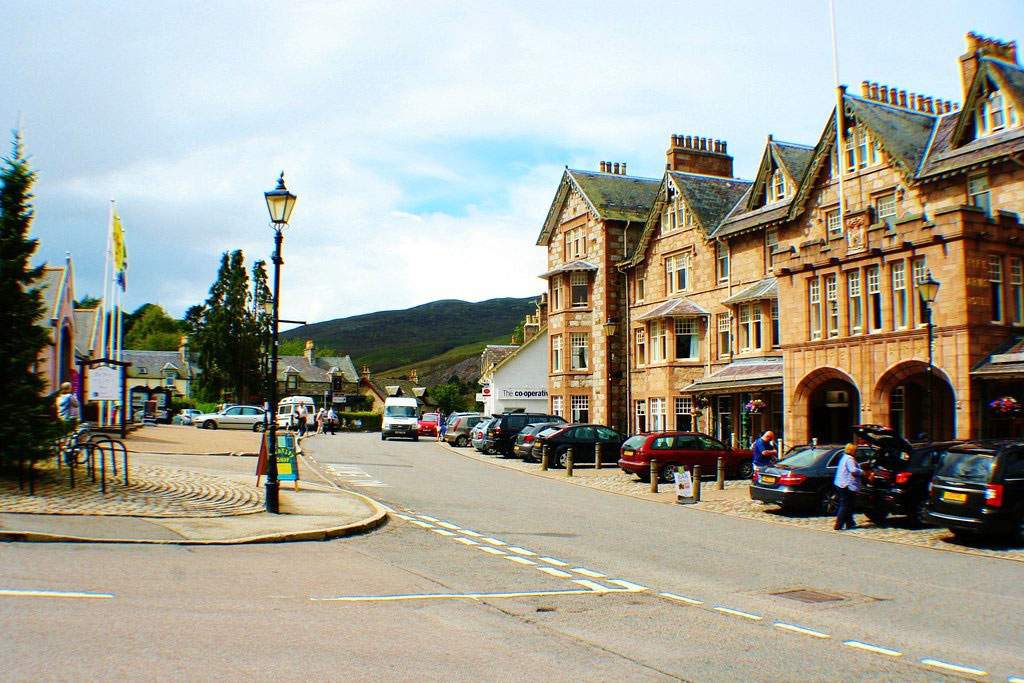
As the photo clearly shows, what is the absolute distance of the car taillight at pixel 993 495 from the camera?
48.3 feet

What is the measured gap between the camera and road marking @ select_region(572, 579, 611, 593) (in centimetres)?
1062

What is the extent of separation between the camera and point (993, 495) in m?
14.8

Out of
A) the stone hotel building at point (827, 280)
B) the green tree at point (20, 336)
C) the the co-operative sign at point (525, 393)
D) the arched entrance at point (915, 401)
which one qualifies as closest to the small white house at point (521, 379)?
the the co-operative sign at point (525, 393)

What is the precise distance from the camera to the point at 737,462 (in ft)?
94.3

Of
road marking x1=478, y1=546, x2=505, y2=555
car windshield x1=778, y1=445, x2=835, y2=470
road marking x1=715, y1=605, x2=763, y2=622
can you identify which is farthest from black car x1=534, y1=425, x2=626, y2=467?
road marking x1=715, y1=605, x2=763, y2=622

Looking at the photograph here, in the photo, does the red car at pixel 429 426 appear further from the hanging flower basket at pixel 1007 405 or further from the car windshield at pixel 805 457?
the hanging flower basket at pixel 1007 405

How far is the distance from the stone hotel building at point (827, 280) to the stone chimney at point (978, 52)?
0.15 ft

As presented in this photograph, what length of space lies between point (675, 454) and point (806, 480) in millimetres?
8000

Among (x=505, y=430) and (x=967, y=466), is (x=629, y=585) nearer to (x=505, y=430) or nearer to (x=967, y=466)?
(x=967, y=466)

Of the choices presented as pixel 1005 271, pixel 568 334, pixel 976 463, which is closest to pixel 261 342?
pixel 568 334

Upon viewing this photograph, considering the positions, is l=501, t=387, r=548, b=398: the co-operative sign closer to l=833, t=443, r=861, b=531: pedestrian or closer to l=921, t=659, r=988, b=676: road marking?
l=833, t=443, r=861, b=531: pedestrian

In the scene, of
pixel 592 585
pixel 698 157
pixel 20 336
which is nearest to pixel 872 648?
pixel 592 585

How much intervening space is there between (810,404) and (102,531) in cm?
2501

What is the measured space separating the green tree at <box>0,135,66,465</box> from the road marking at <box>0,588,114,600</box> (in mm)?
7738
